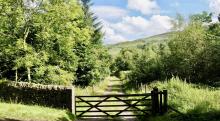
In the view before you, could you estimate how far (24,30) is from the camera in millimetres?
32938

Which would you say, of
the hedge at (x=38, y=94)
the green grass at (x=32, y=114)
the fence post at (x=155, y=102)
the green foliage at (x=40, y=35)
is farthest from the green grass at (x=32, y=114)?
the green foliage at (x=40, y=35)

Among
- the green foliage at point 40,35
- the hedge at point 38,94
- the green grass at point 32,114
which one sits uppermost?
the green foliage at point 40,35

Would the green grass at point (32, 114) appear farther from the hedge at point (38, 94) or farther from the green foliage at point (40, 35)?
the green foliage at point (40, 35)

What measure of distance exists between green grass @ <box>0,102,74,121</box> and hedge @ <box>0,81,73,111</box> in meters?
1.42

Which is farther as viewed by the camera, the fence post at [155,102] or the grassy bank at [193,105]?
the fence post at [155,102]

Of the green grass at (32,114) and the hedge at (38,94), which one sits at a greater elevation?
the hedge at (38,94)

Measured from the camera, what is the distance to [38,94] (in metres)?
25.3

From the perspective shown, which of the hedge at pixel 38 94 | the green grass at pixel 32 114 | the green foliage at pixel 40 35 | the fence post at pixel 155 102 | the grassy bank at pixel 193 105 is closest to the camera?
the grassy bank at pixel 193 105

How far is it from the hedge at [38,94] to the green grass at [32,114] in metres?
1.42

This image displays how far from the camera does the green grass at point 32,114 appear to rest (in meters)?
20.6

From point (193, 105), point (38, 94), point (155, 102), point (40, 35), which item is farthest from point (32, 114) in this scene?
point (40, 35)

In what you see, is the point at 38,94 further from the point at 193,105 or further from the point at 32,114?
the point at 193,105

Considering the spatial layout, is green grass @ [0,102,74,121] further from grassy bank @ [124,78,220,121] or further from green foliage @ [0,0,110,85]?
green foliage @ [0,0,110,85]

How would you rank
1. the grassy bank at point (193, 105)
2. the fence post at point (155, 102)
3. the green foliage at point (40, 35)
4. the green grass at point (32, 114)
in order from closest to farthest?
the grassy bank at point (193, 105), the green grass at point (32, 114), the fence post at point (155, 102), the green foliage at point (40, 35)
